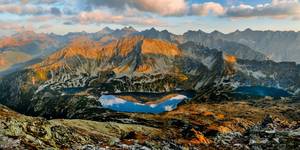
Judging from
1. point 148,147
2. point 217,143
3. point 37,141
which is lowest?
point 217,143

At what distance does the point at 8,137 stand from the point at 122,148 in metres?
37.9

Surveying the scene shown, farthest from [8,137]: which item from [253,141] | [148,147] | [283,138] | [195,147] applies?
[283,138]

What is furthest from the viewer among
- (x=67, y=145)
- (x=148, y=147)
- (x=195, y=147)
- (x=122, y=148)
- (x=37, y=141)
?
(x=195, y=147)

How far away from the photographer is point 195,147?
6388 inches

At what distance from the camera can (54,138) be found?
396 feet

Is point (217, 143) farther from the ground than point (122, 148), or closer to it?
closer to it

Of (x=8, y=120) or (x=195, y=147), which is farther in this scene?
(x=195, y=147)

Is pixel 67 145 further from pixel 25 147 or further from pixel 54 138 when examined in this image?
pixel 25 147

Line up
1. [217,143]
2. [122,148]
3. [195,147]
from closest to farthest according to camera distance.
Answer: [122,148] < [195,147] < [217,143]

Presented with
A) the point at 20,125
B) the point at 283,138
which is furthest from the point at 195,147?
the point at 20,125

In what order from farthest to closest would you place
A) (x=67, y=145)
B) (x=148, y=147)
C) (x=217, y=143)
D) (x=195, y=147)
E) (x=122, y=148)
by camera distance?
1. (x=217, y=143)
2. (x=195, y=147)
3. (x=148, y=147)
4. (x=122, y=148)
5. (x=67, y=145)

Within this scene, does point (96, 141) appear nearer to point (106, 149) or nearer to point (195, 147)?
point (106, 149)

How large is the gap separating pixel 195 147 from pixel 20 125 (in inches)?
2950

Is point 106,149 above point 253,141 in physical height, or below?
above
